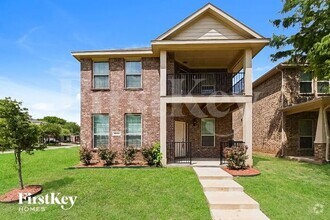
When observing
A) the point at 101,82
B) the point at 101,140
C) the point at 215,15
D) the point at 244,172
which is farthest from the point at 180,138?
the point at 215,15

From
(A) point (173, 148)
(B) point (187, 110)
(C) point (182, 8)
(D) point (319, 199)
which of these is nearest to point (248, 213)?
(D) point (319, 199)

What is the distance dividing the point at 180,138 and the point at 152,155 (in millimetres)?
2959

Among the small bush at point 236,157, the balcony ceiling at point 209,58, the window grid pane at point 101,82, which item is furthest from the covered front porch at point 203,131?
the window grid pane at point 101,82

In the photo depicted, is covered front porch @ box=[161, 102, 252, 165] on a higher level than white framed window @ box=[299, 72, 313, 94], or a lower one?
lower

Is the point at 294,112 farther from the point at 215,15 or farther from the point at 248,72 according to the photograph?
the point at 215,15

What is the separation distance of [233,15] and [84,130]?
30.6 ft

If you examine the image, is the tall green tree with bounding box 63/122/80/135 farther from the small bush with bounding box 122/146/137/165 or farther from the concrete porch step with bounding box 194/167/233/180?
the concrete porch step with bounding box 194/167/233/180

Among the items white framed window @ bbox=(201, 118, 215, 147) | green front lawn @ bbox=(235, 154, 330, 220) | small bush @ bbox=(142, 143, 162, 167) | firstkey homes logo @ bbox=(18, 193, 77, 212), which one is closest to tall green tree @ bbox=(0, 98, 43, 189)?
firstkey homes logo @ bbox=(18, 193, 77, 212)

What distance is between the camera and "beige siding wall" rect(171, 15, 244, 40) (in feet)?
38.4

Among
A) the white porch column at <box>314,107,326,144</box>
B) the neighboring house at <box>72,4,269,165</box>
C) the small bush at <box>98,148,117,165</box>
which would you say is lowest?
the small bush at <box>98,148,117,165</box>

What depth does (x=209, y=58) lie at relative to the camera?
1341cm

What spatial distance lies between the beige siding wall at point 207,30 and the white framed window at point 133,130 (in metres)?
4.62

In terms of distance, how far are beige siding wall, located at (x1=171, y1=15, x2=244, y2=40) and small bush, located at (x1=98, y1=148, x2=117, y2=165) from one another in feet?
20.9

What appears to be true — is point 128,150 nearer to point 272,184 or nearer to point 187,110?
point 187,110
